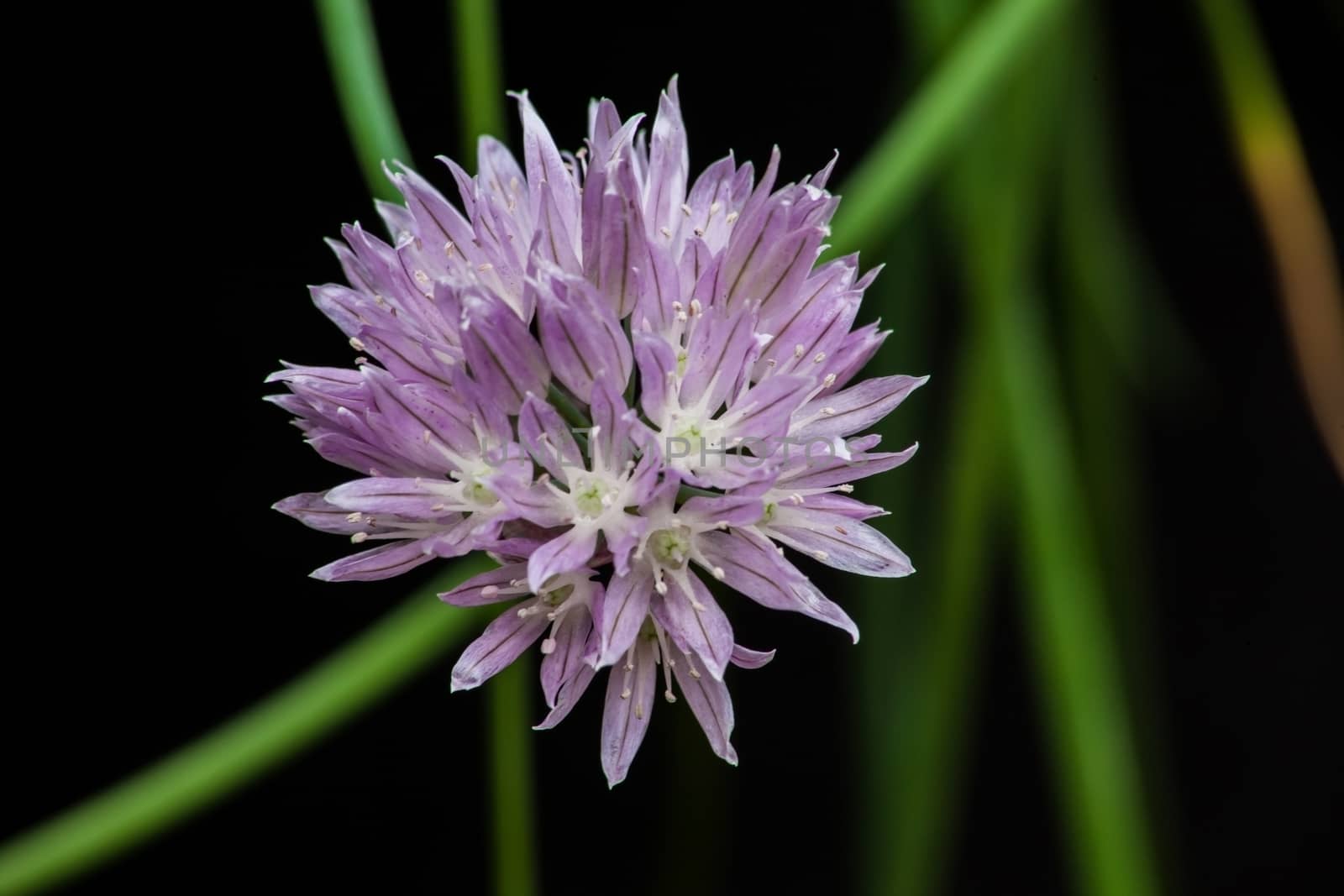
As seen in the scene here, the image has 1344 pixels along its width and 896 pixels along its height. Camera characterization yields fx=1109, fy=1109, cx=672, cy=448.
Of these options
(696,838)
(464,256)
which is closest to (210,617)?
(696,838)

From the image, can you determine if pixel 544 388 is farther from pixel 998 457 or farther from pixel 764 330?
pixel 998 457

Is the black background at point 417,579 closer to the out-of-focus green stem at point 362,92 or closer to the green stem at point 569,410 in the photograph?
the out-of-focus green stem at point 362,92

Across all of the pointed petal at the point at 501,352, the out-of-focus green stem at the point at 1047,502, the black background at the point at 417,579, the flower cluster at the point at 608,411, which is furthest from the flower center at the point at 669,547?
the black background at the point at 417,579

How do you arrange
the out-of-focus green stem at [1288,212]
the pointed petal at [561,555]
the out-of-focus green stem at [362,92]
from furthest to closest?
the out-of-focus green stem at [1288,212] < the out-of-focus green stem at [362,92] < the pointed petal at [561,555]

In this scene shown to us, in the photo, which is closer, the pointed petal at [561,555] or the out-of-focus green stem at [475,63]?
the pointed petal at [561,555]

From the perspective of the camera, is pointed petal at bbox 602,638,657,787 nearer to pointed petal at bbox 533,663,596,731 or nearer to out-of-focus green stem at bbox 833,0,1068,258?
pointed petal at bbox 533,663,596,731

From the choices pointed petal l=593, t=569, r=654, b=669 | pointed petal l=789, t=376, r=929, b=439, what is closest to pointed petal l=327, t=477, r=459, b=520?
pointed petal l=593, t=569, r=654, b=669
